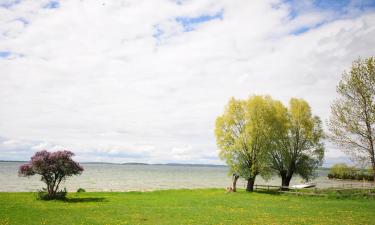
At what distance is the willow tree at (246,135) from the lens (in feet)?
198

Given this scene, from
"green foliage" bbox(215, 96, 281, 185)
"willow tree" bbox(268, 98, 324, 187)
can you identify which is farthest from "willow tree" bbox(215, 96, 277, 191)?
"willow tree" bbox(268, 98, 324, 187)

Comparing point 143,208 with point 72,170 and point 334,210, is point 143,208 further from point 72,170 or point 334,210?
point 334,210

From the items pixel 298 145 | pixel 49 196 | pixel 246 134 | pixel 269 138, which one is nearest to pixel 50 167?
pixel 49 196

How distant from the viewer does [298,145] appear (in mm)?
65250

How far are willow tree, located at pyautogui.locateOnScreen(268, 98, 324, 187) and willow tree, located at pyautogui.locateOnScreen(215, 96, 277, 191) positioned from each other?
4.49 meters

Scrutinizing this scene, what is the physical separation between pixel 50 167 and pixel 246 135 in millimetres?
32954

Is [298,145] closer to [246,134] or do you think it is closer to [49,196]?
Result: [246,134]

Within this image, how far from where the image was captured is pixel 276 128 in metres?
63.8

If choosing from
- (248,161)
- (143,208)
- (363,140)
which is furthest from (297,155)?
(143,208)

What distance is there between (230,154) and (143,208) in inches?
1124

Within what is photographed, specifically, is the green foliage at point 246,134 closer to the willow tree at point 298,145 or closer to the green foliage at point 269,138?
the green foliage at point 269,138

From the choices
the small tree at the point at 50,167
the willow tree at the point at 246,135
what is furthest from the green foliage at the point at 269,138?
the small tree at the point at 50,167

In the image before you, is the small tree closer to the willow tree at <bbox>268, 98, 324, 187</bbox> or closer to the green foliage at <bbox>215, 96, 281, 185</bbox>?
the green foliage at <bbox>215, 96, 281, 185</bbox>

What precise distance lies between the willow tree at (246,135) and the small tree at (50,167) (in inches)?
1077
